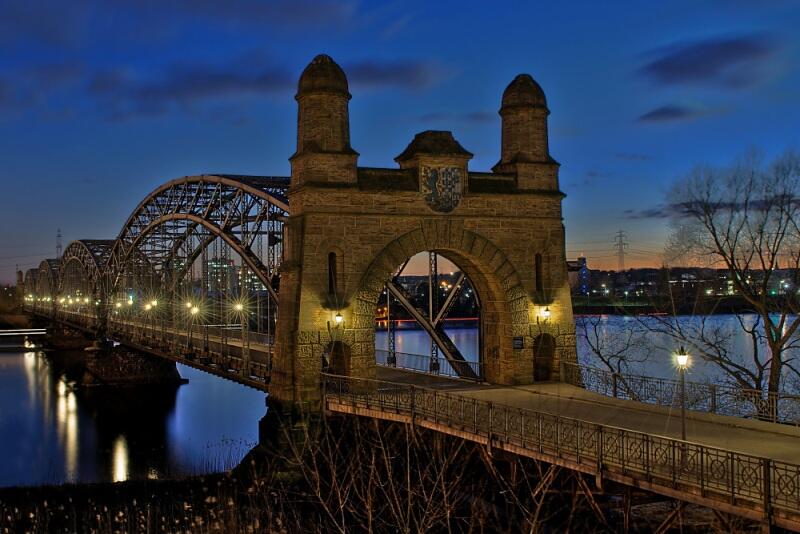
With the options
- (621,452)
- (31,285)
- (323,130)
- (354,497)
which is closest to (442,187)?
(323,130)

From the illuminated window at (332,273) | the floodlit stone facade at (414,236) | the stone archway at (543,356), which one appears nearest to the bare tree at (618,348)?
the stone archway at (543,356)

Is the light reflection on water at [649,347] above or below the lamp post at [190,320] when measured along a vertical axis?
below

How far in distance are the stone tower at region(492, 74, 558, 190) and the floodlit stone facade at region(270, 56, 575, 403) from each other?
36 millimetres

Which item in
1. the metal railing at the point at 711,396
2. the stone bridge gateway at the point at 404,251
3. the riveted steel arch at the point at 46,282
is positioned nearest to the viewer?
the metal railing at the point at 711,396

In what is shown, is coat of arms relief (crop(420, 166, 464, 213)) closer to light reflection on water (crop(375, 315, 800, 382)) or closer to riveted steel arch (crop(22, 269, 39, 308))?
light reflection on water (crop(375, 315, 800, 382))

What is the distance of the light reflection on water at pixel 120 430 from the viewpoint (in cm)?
3334

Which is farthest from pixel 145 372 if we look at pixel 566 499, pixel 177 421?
pixel 566 499

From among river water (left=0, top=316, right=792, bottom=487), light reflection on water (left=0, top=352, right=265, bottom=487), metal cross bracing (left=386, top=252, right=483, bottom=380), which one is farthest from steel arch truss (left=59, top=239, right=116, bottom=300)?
metal cross bracing (left=386, top=252, right=483, bottom=380)

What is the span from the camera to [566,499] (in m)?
19.2

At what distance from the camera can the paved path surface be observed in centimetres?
1513

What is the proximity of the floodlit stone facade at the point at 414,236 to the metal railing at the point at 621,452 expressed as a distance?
194cm

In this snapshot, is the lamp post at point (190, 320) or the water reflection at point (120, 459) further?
the lamp post at point (190, 320)

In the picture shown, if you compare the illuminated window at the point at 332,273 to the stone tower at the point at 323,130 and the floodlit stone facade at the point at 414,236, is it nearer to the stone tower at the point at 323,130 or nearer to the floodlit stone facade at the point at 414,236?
the floodlit stone facade at the point at 414,236

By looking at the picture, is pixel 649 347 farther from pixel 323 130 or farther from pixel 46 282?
pixel 46 282
